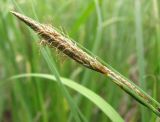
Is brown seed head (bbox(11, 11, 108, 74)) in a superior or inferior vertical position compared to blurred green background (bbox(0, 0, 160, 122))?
inferior

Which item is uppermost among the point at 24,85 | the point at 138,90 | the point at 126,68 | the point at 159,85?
the point at 24,85

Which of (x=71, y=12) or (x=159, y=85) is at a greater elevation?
(x=71, y=12)

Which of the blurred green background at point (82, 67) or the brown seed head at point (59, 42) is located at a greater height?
the blurred green background at point (82, 67)

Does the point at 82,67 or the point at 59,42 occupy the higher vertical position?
the point at 82,67

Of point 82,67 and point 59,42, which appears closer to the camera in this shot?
point 59,42

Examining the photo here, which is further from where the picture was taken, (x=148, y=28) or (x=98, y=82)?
(x=148, y=28)

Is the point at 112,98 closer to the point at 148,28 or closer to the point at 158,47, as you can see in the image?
the point at 158,47

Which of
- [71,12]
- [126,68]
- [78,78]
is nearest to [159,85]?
[126,68]

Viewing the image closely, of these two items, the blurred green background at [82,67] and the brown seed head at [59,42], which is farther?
the blurred green background at [82,67]
